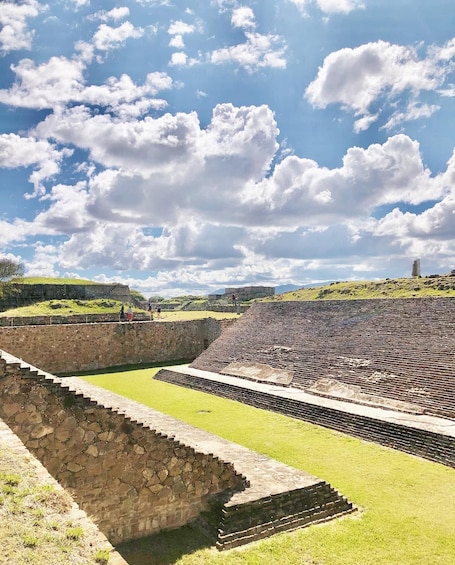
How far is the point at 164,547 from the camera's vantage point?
7234 millimetres

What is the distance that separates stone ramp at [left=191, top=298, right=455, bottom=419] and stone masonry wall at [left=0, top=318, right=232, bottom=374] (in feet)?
15.9

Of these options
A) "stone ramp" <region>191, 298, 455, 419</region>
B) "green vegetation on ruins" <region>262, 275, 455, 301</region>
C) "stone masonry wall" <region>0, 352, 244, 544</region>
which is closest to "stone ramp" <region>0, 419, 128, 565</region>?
"stone masonry wall" <region>0, 352, 244, 544</region>

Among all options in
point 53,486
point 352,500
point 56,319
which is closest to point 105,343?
point 56,319

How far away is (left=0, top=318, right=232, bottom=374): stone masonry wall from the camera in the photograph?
2262 cm

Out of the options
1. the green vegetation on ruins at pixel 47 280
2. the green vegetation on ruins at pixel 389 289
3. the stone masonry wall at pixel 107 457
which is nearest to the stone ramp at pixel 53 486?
the stone masonry wall at pixel 107 457

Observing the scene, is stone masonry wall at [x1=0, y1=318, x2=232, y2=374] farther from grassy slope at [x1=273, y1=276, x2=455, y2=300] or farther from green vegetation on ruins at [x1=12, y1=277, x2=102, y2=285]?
green vegetation on ruins at [x1=12, y1=277, x2=102, y2=285]

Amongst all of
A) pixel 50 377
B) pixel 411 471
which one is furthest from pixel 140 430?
pixel 411 471

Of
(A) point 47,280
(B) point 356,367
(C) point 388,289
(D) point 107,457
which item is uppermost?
(A) point 47,280

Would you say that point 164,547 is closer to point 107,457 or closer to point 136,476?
point 136,476

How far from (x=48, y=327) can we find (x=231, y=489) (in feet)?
56.8

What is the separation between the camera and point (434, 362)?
1412cm

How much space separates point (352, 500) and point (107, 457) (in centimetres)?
468

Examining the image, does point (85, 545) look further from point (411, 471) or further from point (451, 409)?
point (451, 409)

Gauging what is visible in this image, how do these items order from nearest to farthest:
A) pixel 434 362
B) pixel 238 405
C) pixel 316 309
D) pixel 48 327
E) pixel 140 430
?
pixel 140 430
pixel 434 362
pixel 238 405
pixel 316 309
pixel 48 327
